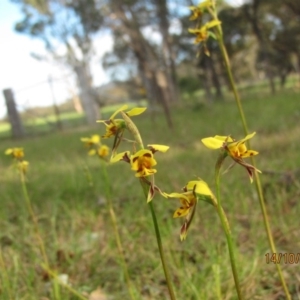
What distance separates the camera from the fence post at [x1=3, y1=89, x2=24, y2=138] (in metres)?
7.89

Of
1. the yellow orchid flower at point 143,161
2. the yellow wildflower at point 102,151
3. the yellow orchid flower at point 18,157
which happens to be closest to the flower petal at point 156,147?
the yellow orchid flower at point 143,161

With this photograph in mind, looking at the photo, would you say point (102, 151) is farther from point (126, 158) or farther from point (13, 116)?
point (13, 116)

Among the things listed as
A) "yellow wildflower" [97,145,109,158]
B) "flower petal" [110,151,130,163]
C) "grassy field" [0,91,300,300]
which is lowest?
"grassy field" [0,91,300,300]

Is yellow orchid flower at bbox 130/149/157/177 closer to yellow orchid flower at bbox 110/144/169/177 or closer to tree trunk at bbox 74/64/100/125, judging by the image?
yellow orchid flower at bbox 110/144/169/177

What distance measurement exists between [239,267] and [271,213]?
627mm

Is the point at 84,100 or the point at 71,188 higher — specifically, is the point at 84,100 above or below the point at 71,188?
above

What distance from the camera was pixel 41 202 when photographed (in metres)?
2.75

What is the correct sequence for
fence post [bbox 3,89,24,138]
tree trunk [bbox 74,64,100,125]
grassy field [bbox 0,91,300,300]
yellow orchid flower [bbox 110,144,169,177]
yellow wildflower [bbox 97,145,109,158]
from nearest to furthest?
yellow orchid flower [bbox 110,144,169,177], yellow wildflower [bbox 97,145,109,158], grassy field [bbox 0,91,300,300], fence post [bbox 3,89,24,138], tree trunk [bbox 74,64,100,125]

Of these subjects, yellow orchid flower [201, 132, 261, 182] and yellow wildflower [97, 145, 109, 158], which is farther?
yellow wildflower [97, 145, 109, 158]

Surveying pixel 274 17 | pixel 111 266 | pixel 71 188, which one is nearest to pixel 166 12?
pixel 274 17

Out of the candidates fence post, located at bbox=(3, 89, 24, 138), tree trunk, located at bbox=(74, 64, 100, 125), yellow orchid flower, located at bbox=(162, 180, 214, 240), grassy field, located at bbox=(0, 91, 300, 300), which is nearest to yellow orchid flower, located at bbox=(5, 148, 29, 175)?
grassy field, located at bbox=(0, 91, 300, 300)

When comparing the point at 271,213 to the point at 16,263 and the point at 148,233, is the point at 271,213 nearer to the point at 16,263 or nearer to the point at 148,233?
the point at 148,233

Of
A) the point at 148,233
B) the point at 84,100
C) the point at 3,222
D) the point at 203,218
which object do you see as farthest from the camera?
the point at 84,100

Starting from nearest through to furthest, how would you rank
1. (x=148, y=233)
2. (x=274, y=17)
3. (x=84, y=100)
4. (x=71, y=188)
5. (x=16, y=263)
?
1. (x=16, y=263)
2. (x=148, y=233)
3. (x=71, y=188)
4. (x=84, y=100)
5. (x=274, y=17)
